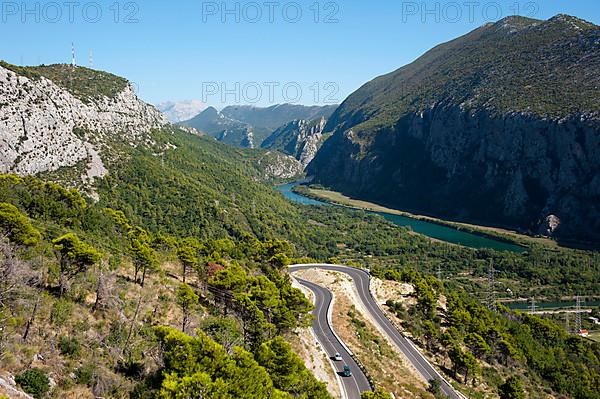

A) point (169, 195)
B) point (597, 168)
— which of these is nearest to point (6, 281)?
point (169, 195)

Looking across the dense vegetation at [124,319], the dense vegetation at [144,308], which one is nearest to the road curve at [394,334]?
the dense vegetation at [144,308]

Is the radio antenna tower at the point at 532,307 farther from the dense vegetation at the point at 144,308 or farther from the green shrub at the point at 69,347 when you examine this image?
the green shrub at the point at 69,347

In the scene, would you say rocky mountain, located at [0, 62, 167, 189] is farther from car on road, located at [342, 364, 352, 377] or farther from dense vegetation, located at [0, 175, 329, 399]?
car on road, located at [342, 364, 352, 377]

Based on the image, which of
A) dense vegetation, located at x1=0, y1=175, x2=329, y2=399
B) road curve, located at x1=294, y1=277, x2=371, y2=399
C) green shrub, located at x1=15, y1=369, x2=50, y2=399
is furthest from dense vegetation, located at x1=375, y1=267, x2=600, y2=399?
green shrub, located at x1=15, y1=369, x2=50, y2=399

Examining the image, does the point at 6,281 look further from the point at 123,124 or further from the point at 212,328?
the point at 123,124

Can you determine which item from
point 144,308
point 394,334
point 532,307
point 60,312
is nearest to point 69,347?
point 60,312

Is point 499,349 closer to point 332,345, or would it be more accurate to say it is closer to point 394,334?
point 394,334

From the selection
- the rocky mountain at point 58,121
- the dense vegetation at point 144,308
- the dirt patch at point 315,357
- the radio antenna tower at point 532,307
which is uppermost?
the rocky mountain at point 58,121
